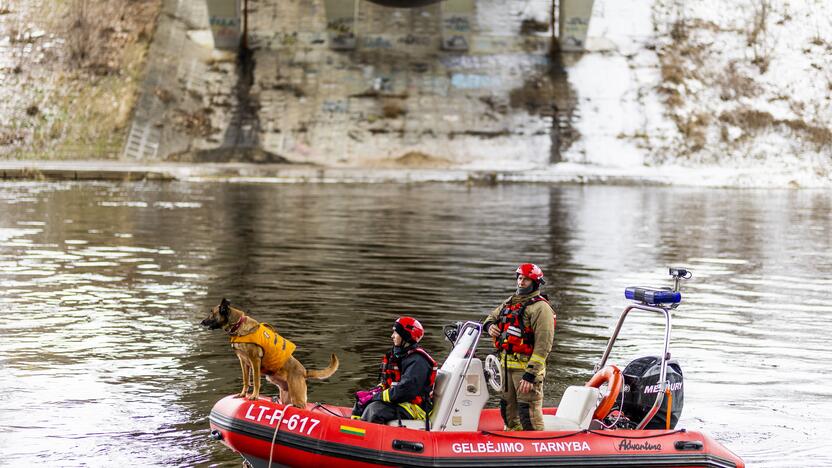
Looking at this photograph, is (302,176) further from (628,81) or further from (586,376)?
(586,376)

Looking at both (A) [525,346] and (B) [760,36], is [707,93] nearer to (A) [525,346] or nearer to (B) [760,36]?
(B) [760,36]

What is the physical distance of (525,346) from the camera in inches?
444

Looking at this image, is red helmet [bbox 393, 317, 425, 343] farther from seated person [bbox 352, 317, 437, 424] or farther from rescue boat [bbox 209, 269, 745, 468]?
rescue boat [bbox 209, 269, 745, 468]

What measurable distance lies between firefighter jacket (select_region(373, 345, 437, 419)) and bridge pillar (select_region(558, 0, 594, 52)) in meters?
53.4


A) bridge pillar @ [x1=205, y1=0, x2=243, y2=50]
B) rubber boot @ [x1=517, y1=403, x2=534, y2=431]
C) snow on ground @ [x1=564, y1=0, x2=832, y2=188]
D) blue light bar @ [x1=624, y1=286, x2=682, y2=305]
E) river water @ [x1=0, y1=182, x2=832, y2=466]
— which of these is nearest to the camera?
rubber boot @ [x1=517, y1=403, x2=534, y2=431]

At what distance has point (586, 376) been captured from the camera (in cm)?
1554

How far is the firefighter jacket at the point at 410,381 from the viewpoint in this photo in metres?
10.8

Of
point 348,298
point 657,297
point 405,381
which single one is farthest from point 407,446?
point 348,298

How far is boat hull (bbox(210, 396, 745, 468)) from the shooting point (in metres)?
10.3

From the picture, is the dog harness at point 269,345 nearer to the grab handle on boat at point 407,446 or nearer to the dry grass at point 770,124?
the grab handle on boat at point 407,446

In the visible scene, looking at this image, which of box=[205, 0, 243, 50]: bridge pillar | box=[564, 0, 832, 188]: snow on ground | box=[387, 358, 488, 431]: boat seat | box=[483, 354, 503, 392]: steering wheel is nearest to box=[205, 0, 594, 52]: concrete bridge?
box=[205, 0, 243, 50]: bridge pillar

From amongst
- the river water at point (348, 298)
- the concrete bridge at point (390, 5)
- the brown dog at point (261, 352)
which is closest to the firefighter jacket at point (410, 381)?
the brown dog at point (261, 352)

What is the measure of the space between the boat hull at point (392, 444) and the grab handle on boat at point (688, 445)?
47 millimetres

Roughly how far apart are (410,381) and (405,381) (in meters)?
0.04
